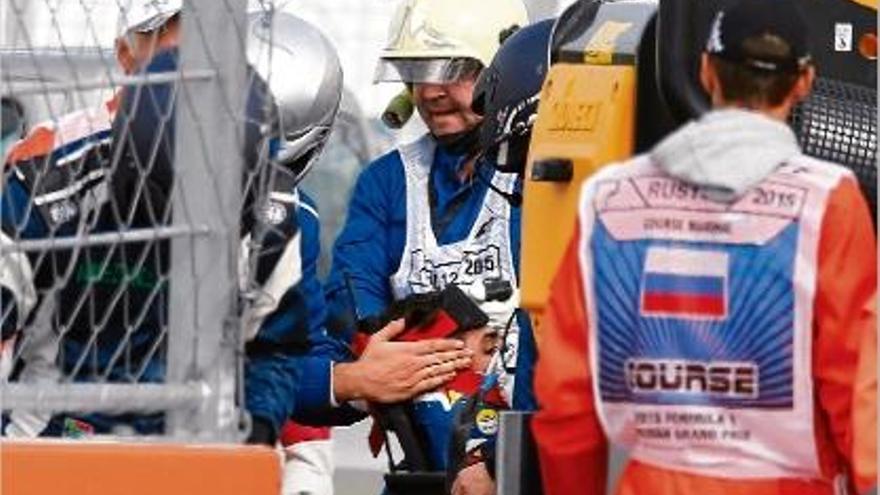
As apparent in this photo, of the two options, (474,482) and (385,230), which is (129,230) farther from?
(385,230)

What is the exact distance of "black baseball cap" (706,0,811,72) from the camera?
6.39 metres

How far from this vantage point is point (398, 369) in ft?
27.8

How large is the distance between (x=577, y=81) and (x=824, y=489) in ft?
4.04

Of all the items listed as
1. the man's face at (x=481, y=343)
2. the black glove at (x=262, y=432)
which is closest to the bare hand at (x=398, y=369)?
the man's face at (x=481, y=343)

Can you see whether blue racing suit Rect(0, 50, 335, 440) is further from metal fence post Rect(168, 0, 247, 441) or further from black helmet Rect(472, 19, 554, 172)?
black helmet Rect(472, 19, 554, 172)

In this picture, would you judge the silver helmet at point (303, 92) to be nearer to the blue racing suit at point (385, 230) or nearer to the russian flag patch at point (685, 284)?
the blue racing suit at point (385, 230)

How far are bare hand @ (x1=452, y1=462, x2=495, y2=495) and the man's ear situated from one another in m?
1.44

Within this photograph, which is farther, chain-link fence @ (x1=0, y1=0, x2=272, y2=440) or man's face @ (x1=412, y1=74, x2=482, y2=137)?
man's face @ (x1=412, y1=74, x2=482, y2=137)

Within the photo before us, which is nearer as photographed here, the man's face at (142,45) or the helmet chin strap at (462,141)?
the man's face at (142,45)

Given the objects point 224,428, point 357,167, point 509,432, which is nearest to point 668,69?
point 509,432

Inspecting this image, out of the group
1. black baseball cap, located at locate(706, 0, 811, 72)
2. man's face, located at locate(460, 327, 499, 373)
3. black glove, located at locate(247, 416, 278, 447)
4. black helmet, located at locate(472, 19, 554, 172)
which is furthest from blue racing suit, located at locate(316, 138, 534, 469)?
black baseball cap, located at locate(706, 0, 811, 72)

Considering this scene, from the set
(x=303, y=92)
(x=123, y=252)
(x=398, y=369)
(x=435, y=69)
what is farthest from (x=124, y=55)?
(x=435, y=69)

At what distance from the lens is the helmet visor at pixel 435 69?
8945 millimetres

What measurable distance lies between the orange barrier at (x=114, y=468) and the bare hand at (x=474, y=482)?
1.74m
